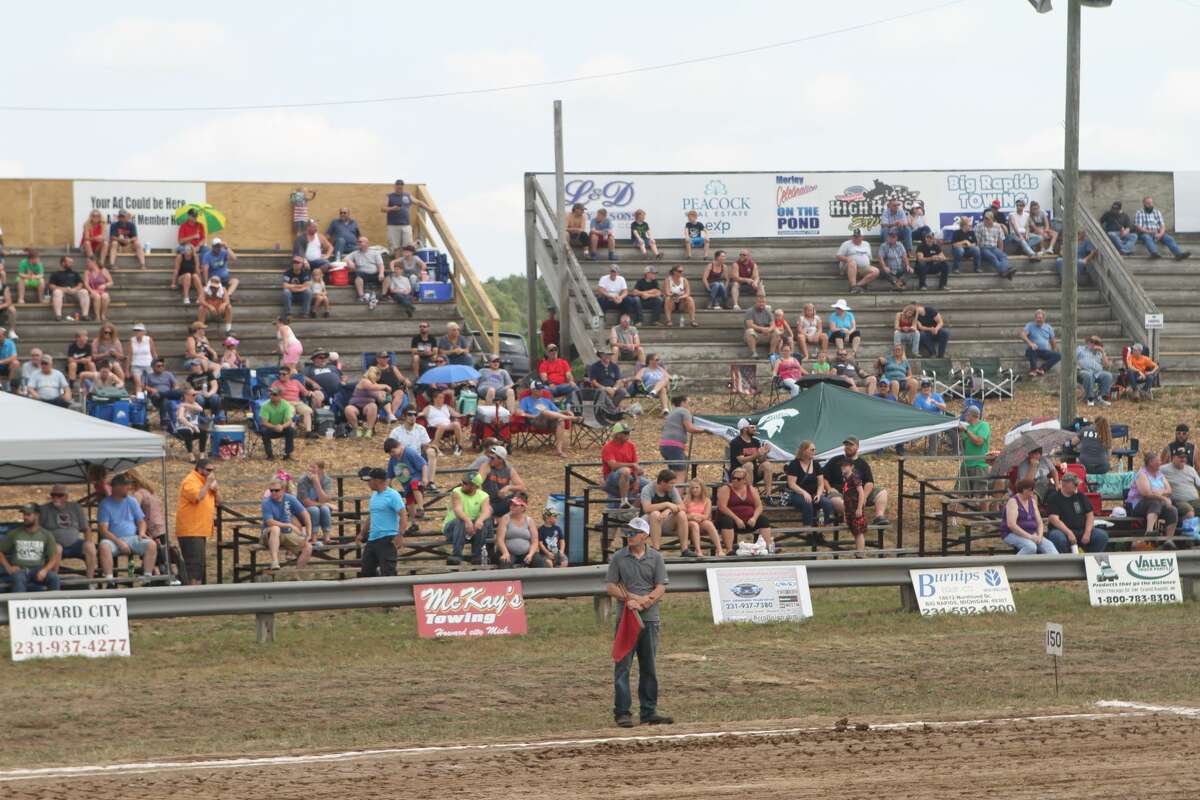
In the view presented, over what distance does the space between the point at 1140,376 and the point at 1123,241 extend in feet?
21.3

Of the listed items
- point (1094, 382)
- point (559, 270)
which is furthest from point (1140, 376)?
point (559, 270)

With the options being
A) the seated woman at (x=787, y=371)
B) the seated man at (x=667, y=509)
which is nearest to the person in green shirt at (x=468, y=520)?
the seated man at (x=667, y=509)

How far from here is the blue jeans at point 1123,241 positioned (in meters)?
36.4

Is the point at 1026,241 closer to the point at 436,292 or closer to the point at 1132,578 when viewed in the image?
the point at 436,292

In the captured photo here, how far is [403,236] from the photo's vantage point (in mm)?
33562

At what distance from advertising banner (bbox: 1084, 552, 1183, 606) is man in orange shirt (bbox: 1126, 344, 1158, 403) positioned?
38.6 ft

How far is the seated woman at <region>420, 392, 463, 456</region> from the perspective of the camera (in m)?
25.8

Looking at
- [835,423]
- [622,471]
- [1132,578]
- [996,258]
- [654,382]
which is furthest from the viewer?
[996,258]

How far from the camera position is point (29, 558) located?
17531 millimetres

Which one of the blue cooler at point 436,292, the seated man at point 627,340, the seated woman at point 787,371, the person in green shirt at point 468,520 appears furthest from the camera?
the blue cooler at point 436,292

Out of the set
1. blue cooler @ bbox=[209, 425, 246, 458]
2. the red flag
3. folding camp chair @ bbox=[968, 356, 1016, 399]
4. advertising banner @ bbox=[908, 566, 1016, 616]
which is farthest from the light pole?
the red flag

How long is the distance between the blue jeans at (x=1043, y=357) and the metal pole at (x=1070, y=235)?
297 inches

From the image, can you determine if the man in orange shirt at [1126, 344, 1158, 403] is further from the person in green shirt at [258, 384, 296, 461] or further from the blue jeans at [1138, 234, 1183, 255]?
the person in green shirt at [258, 384, 296, 461]

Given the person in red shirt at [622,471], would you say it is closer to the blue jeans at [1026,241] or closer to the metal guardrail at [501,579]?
the metal guardrail at [501,579]
